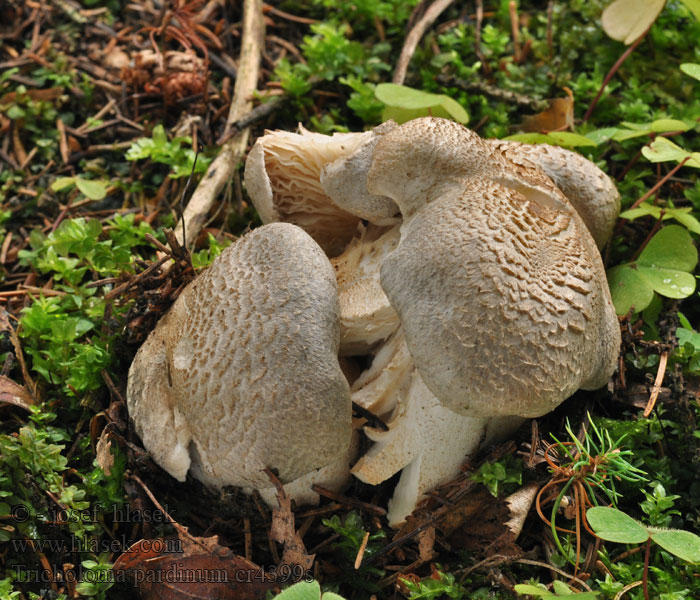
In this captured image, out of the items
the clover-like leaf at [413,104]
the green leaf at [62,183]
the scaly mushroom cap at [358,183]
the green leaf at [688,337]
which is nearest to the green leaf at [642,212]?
the green leaf at [688,337]

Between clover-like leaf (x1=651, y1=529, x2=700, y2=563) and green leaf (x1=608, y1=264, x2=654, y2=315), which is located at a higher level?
green leaf (x1=608, y1=264, x2=654, y2=315)

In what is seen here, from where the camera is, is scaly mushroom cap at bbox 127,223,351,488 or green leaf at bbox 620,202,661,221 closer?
scaly mushroom cap at bbox 127,223,351,488

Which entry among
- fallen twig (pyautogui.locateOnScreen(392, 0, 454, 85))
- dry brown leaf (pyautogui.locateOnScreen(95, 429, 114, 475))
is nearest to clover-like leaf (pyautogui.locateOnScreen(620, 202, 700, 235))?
fallen twig (pyautogui.locateOnScreen(392, 0, 454, 85))

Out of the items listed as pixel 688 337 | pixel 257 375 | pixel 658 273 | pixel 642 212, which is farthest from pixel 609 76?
pixel 257 375

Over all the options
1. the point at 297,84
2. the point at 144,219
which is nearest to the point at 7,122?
the point at 144,219

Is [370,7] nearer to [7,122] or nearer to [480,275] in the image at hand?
[7,122]

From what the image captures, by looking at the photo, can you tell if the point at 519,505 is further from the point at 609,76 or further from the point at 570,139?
the point at 609,76

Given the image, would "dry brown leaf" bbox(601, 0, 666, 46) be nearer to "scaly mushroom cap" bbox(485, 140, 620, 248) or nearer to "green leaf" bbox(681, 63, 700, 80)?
"green leaf" bbox(681, 63, 700, 80)
